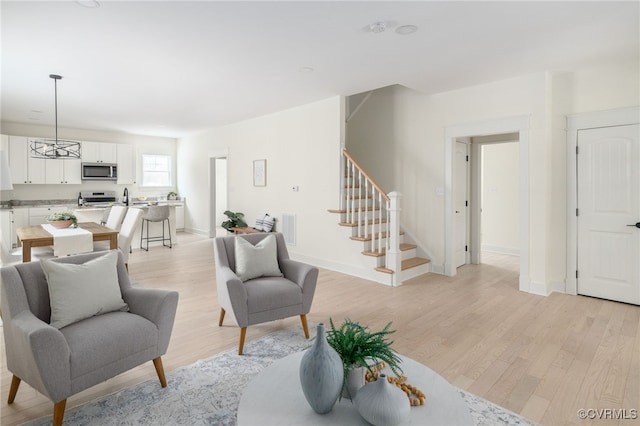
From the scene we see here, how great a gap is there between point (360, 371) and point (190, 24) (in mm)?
2894

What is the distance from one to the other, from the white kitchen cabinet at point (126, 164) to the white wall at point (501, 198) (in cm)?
791

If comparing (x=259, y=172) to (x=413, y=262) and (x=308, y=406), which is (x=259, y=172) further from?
(x=308, y=406)

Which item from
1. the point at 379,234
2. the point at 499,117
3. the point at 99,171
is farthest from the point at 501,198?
the point at 99,171

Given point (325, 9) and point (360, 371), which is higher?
point (325, 9)

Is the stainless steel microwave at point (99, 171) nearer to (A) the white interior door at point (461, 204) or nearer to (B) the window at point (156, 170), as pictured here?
(B) the window at point (156, 170)

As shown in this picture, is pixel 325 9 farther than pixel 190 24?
No

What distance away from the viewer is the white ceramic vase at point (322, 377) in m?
1.35

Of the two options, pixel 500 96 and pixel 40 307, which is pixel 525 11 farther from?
pixel 40 307

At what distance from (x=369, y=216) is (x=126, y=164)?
6.33 m

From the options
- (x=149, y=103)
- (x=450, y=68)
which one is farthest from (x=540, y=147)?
(x=149, y=103)

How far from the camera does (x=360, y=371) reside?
58.6 inches

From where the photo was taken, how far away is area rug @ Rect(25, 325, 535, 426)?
6.34ft

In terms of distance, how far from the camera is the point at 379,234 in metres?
4.84

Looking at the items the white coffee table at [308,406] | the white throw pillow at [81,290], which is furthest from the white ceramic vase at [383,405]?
the white throw pillow at [81,290]
